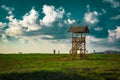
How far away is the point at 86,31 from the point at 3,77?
38411 millimetres

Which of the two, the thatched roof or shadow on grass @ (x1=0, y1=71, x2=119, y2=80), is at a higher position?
the thatched roof

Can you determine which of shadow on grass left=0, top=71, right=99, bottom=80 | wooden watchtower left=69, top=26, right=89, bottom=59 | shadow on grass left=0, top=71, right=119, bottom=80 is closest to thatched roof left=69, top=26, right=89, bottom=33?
wooden watchtower left=69, top=26, right=89, bottom=59

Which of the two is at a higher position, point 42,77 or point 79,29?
point 79,29

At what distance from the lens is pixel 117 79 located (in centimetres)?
2606

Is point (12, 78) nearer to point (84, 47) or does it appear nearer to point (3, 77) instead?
point (3, 77)

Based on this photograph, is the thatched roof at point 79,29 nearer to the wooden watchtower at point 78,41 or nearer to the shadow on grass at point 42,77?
the wooden watchtower at point 78,41

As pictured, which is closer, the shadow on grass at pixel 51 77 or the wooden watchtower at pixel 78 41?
the shadow on grass at pixel 51 77

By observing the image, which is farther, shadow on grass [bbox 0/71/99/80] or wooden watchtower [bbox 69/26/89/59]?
wooden watchtower [bbox 69/26/89/59]

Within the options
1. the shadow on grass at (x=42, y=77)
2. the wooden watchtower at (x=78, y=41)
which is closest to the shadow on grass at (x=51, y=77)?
the shadow on grass at (x=42, y=77)

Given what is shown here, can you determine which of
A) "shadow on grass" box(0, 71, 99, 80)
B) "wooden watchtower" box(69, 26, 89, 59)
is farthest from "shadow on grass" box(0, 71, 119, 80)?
"wooden watchtower" box(69, 26, 89, 59)

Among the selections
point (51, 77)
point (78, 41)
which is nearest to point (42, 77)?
point (51, 77)

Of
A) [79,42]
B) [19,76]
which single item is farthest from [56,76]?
[79,42]

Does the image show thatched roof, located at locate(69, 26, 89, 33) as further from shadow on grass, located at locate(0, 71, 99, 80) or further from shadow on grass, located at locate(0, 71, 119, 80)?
shadow on grass, located at locate(0, 71, 99, 80)

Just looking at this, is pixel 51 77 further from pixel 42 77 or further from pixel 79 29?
pixel 79 29
